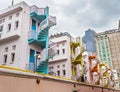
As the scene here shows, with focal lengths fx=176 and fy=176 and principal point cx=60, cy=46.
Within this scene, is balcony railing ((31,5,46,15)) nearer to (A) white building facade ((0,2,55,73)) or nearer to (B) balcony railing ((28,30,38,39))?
(A) white building facade ((0,2,55,73))

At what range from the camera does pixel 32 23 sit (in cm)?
2056

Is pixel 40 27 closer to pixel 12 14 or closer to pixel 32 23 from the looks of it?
pixel 32 23

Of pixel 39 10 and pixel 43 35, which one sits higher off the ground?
pixel 39 10

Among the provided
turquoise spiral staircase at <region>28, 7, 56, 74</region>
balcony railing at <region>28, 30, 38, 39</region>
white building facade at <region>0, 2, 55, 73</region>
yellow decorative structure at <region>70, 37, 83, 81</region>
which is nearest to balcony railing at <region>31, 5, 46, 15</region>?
white building facade at <region>0, 2, 55, 73</region>

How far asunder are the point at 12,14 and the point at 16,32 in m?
2.93

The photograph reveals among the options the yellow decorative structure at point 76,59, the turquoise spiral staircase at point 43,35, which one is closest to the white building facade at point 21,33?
the turquoise spiral staircase at point 43,35

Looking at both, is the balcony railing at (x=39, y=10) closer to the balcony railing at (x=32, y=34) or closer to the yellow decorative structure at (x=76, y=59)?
the balcony railing at (x=32, y=34)

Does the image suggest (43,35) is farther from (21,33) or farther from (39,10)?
(39,10)

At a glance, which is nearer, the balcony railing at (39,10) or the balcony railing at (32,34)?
the balcony railing at (32,34)

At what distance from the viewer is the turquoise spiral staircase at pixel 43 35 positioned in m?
19.1

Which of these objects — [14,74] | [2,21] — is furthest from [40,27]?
[14,74]

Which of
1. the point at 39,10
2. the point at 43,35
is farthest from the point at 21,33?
the point at 39,10

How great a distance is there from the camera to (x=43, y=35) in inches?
795

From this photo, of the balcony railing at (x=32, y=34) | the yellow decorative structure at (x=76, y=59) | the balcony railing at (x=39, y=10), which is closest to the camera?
the balcony railing at (x=32, y=34)
